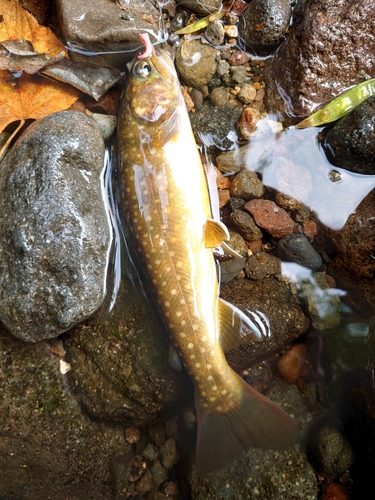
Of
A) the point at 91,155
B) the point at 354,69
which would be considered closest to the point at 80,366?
the point at 91,155

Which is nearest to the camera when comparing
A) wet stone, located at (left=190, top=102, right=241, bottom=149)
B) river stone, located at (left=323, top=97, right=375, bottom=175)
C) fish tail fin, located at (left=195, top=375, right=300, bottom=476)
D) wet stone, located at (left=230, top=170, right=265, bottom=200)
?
fish tail fin, located at (left=195, top=375, right=300, bottom=476)

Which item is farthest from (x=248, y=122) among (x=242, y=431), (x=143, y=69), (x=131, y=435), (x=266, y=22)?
(x=131, y=435)

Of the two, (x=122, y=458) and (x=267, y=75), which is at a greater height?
(x=267, y=75)

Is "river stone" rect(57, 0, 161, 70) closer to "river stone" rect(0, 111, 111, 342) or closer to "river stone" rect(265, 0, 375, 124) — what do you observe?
"river stone" rect(0, 111, 111, 342)

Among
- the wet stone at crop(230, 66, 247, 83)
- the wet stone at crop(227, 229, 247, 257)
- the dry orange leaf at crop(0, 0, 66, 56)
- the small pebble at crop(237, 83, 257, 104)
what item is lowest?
the wet stone at crop(227, 229, 247, 257)

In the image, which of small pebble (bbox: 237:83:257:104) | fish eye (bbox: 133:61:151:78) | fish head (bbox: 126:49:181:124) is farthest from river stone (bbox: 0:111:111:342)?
small pebble (bbox: 237:83:257:104)

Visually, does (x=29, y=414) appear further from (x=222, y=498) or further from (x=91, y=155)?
(x=91, y=155)

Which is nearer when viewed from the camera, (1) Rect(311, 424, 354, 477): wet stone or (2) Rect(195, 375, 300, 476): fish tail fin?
(2) Rect(195, 375, 300, 476): fish tail fin
